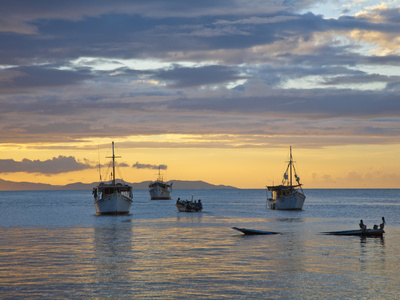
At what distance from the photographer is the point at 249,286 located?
2617 centimetres

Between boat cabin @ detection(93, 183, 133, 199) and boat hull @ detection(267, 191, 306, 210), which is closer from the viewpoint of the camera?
boat cabin @ detection(93, 183, 133, 199)

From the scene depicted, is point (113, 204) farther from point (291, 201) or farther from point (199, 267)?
point (199, 267)

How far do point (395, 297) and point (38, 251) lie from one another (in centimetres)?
2622

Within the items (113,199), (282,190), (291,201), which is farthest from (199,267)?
(282,190)

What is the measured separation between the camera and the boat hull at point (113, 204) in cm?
8606

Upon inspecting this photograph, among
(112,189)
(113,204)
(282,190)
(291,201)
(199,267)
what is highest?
(112,189)

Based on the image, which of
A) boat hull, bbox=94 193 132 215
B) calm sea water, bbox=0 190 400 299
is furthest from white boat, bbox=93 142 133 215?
calm sea water, bbox=0 190 400 299

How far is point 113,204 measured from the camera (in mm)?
86500

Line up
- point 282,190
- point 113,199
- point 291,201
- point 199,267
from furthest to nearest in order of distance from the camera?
point 282,190, point 291,201, point 113,199, point 199,267

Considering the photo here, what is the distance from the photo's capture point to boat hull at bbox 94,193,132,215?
8606 cm

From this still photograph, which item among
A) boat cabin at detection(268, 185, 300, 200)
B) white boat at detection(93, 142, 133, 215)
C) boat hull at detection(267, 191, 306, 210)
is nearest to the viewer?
white boat at detection(93, 142, 133, 215)

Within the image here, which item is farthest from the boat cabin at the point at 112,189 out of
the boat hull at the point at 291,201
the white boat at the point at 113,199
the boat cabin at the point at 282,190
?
the boat cabin at the point at 282,190

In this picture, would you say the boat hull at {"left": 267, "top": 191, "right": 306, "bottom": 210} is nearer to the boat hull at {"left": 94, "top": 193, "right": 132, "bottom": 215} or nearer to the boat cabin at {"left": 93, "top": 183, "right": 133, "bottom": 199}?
the boat cabin at {"left": 93, "top": 183, "right": 133, "bottom": 199}

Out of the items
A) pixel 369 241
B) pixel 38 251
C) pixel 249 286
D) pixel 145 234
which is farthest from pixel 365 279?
pixel 145 234
